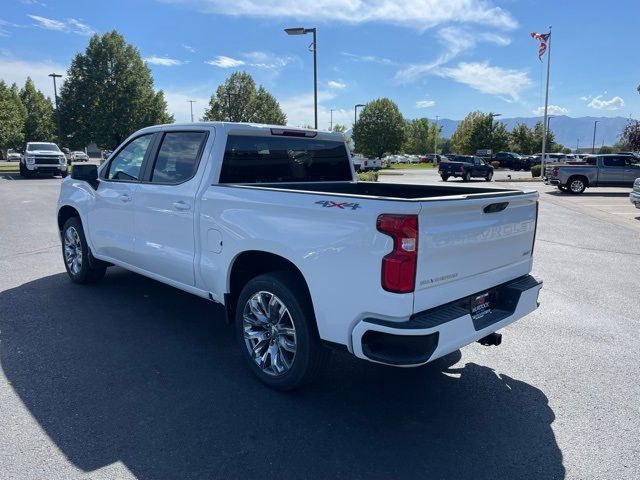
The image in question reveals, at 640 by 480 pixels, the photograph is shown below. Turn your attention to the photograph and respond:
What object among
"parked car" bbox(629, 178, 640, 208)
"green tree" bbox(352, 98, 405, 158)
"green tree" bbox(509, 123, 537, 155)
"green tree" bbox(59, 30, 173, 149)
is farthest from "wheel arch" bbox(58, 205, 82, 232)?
"green tree" bbox(509, 123, 537, 155)

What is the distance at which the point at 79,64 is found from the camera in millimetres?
43750

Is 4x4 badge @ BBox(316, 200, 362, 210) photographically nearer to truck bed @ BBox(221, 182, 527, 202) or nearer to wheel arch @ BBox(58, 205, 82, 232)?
truck bed @ BBox(221, 182, 527, 202)

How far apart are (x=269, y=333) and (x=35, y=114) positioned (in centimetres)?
7381

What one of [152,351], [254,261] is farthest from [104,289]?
[254,261]

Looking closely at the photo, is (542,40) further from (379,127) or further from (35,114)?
(35,114)

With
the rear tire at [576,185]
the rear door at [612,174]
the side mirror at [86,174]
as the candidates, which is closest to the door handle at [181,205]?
the side mirror at [86,174]

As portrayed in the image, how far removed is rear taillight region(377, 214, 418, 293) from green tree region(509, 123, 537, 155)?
81.3 m

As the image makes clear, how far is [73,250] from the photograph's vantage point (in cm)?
640

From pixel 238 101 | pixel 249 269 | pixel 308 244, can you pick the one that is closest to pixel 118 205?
pixel 249 269

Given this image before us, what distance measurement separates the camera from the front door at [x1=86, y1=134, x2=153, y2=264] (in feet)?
16.8

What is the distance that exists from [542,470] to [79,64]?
4948 cm

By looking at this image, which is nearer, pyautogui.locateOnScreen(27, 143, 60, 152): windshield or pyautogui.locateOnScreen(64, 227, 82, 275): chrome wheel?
pyautogui.locateOnScreen(64, 227, 82, 275): chrome wheel

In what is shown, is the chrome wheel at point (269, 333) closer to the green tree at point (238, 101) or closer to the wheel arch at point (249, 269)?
the wheel arch at point (249, 269)

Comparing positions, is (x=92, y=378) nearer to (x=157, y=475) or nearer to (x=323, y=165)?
(x=157, y=475)
